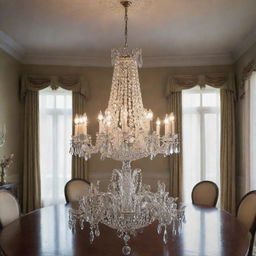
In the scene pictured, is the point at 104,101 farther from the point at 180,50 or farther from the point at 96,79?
the point at 180,50

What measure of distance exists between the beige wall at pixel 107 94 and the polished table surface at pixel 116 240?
250 cm

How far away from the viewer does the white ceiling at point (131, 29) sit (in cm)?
341

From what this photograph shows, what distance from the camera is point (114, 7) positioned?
11.2ft

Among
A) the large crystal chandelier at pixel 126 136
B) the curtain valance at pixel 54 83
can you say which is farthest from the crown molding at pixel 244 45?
the curtain valance at pixel 54 83

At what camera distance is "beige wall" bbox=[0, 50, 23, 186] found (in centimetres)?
464

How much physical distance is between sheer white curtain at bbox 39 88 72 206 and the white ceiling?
0.67 metres

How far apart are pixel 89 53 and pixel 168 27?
1.62 metres

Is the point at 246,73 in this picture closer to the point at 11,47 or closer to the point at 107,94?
the point at 107,94

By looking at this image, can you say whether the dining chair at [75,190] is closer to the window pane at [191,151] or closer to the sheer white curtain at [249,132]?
the window pane at [191,151]

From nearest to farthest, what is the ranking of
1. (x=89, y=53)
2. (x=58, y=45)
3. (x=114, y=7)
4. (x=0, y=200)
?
1. (x=0, y=200)
2. (x=114, y=7)
3. (x=58, y=45)
4. (x=89, y=53)

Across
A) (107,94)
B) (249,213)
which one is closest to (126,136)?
(249,213)

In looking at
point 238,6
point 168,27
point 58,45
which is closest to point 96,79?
point 58,45

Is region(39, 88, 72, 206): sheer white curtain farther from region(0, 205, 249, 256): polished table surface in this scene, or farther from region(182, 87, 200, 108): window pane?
region(0, 205, 249, 256): polished table surface

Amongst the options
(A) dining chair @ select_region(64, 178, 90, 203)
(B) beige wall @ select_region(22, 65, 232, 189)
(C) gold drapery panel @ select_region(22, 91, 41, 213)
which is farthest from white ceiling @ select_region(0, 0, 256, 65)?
(A) dining chair @ select_region(64, 178, 90, 203)
